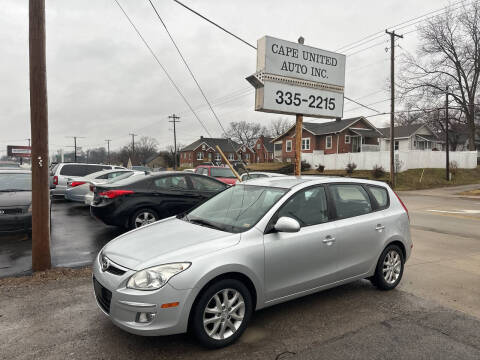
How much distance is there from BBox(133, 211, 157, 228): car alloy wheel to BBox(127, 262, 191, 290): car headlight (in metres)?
4.62

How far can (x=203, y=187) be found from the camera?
8.30 metres

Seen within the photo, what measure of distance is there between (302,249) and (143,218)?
4.72m

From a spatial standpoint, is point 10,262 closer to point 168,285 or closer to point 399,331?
point 168,285

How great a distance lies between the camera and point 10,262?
551cm

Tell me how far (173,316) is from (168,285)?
265mm

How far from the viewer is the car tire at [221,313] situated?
2.92 metres

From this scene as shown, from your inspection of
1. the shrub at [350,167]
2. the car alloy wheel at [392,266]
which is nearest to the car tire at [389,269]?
the car alloy wheel at [392,266]

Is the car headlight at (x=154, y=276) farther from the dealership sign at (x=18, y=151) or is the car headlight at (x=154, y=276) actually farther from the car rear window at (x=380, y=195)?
the dealership sign at (x=18, y=151)

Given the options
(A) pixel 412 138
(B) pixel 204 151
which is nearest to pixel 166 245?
(A) pixel 412 138

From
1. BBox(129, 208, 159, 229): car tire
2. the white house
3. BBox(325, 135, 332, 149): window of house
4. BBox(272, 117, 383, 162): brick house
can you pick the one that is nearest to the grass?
BBox(272, 117, 383, 162): brick house

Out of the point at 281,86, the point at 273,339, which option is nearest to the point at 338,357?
the point at 273,339

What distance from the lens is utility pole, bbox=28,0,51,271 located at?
4.86 metres

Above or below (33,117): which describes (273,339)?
below

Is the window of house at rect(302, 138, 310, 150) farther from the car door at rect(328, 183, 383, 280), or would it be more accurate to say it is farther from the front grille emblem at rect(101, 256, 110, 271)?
the front grille emblem at rect(101, 256, 110, 271)
